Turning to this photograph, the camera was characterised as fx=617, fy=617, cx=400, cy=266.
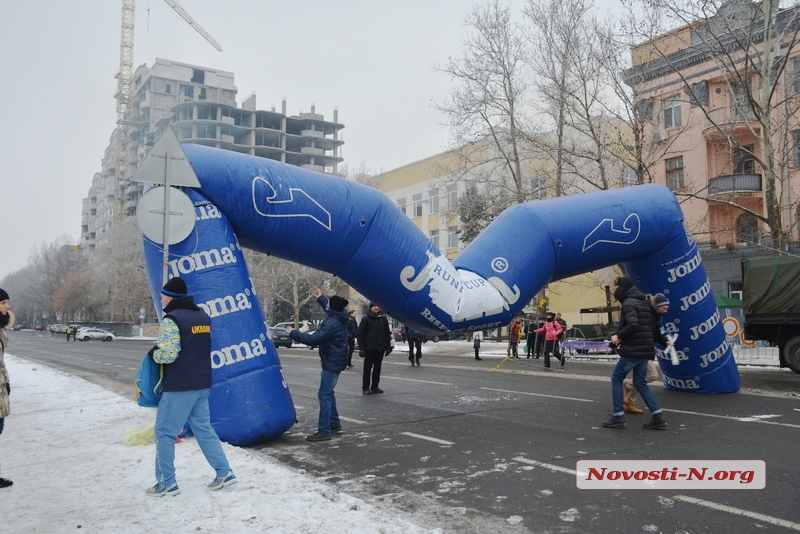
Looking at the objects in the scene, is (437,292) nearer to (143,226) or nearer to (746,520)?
(143,226)

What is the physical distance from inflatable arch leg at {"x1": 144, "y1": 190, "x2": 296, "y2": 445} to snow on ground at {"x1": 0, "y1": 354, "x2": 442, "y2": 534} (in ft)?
1.36

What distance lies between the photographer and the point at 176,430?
17.1 ft

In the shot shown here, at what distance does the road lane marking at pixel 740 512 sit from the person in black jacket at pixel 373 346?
7.80 meters

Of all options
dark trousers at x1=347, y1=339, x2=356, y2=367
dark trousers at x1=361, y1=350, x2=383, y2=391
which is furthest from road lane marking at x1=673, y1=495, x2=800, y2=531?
dark trousers at x1=361, y1=350, x2=383, y2=391

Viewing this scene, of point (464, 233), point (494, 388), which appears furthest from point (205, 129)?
point (494, 388)

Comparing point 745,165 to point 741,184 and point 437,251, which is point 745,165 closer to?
point 741,184

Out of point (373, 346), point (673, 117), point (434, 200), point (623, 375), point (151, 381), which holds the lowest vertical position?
point (623, 375)

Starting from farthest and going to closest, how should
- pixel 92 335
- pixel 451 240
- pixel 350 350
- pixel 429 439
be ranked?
pixel 92 335, pixel 451 240, pixel 350 350, pixel 429 439

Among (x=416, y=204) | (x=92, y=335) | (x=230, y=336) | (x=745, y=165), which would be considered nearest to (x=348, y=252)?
(x=230, y=336)

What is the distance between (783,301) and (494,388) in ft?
25.9

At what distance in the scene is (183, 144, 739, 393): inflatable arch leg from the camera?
758 cm

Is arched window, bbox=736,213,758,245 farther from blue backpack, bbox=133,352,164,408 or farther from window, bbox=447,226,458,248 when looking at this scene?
blue backpack, bbox=133,352,164,408

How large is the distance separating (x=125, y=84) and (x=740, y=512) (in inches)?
6075

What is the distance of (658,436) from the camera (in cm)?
745
